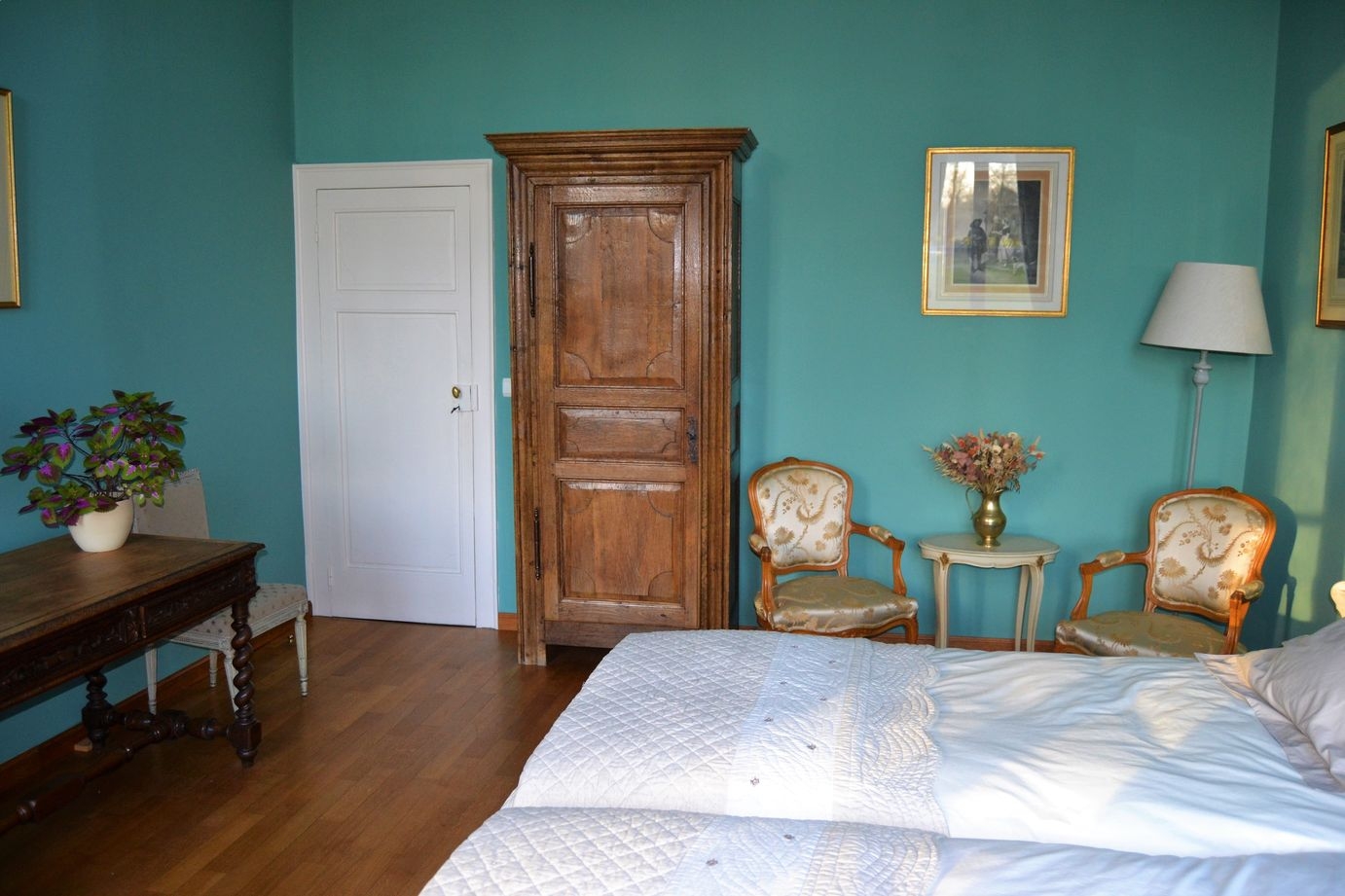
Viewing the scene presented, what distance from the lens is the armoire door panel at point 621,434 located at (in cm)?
422

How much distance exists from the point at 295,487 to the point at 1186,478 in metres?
3.93

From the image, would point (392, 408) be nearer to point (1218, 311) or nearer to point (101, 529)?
point (101, 529)

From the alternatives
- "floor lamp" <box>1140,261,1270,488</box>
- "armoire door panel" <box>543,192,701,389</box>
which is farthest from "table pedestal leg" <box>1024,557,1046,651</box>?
"armoire door panel" <box>543,192,701,389</box>

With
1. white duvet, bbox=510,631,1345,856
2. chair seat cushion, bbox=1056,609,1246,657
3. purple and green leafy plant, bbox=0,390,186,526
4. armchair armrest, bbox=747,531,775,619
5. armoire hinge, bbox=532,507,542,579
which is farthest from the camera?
armoire hinge, bbox=532,507,542,579

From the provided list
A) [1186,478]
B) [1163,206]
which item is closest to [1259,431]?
[1186,478]

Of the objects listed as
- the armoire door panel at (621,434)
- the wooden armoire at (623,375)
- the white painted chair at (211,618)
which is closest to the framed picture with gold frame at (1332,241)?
the wooden armoire at (623,375)

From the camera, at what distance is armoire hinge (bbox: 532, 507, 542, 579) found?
4.36m

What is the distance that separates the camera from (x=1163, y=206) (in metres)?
4.27

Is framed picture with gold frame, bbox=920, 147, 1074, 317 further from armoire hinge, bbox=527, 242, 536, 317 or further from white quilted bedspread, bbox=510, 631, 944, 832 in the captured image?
white quilted bedspread, bbox=510, 631, 944, 832

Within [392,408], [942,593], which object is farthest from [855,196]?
[392,408]

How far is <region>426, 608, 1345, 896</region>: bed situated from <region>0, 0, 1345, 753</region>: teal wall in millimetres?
1703

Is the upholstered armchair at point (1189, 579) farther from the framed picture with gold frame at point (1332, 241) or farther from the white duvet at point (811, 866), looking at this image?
the white duvet at point (811, 866)

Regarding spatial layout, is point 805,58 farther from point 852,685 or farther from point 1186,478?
point 852,685

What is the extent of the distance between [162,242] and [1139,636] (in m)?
3.80
